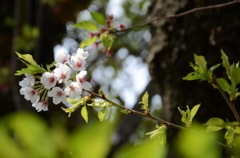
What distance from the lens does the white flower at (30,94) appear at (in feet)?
1.88

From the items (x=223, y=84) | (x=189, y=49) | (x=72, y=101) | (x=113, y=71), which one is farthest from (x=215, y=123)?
(x=113, y=71)

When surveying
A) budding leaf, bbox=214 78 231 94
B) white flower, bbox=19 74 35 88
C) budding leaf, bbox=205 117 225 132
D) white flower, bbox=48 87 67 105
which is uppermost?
white flower, bbox=19 74 35 88

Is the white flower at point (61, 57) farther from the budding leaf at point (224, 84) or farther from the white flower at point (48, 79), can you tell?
the budding leaf at point (224, 84)

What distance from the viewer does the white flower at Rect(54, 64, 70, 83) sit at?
0.54 meters

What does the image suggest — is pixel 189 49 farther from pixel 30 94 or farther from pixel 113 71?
pixel 113 71

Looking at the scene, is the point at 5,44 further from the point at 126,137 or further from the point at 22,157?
the point at 22,157

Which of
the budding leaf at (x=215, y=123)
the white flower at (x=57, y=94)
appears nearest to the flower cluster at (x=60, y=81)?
the white flower at (x=57, y=94)

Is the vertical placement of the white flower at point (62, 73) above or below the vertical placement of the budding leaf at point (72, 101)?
above

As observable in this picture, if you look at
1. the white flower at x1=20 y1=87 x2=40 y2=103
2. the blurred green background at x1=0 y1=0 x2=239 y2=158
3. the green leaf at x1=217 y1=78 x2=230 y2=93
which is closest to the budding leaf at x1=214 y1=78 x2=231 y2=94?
the green leaf at x1=217 y1=78 x2=230 y2=93

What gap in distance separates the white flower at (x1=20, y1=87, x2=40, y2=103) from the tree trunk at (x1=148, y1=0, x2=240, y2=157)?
0.74 m

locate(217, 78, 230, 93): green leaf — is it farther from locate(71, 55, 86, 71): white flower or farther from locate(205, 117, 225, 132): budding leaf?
locate(71, 55, 86, 71): white flower

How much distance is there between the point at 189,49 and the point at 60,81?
0.78 metres

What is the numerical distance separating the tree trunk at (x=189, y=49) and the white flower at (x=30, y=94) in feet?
2.44

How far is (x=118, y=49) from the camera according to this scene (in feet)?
9.95
